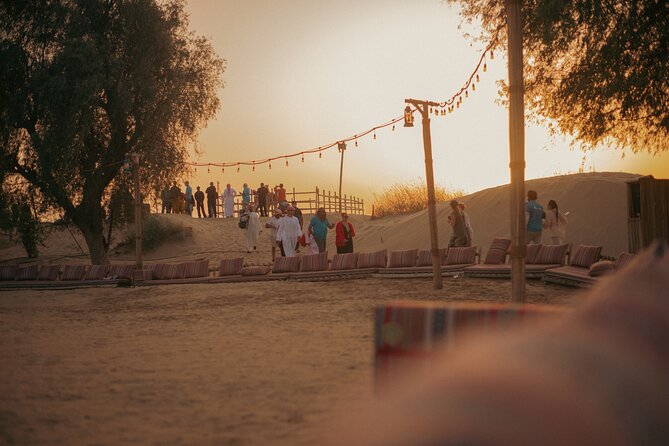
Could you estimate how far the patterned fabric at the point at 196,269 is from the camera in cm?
2311

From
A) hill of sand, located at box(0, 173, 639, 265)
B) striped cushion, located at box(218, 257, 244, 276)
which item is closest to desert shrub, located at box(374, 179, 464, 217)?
hill of sand, located at box(0, 173, 639, 265)

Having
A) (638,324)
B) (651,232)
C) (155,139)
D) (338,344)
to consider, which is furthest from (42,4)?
(638,324)

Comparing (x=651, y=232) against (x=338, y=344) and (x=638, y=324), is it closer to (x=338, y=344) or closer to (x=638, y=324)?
(x=338, y=344)

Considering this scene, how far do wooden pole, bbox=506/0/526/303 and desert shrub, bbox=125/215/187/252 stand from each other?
31.2 metres

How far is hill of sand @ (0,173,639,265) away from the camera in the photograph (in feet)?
94.7

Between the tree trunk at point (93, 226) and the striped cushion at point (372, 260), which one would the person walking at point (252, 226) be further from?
the striped cushion at point (372, 260)

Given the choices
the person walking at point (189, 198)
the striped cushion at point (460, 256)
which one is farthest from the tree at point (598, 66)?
the person walking at point (189, 198)

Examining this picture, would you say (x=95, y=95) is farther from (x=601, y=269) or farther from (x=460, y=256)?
(x=601, y=269)

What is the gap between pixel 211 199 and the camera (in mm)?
48219

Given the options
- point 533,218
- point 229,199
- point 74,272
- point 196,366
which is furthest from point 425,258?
point 229,199

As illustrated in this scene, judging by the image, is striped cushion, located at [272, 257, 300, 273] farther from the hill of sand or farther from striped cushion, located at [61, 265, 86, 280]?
the hill of sand

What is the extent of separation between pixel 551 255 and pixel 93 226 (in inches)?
775

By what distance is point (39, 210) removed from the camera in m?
31.7

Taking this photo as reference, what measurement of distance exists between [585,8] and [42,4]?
2102 centimetres
